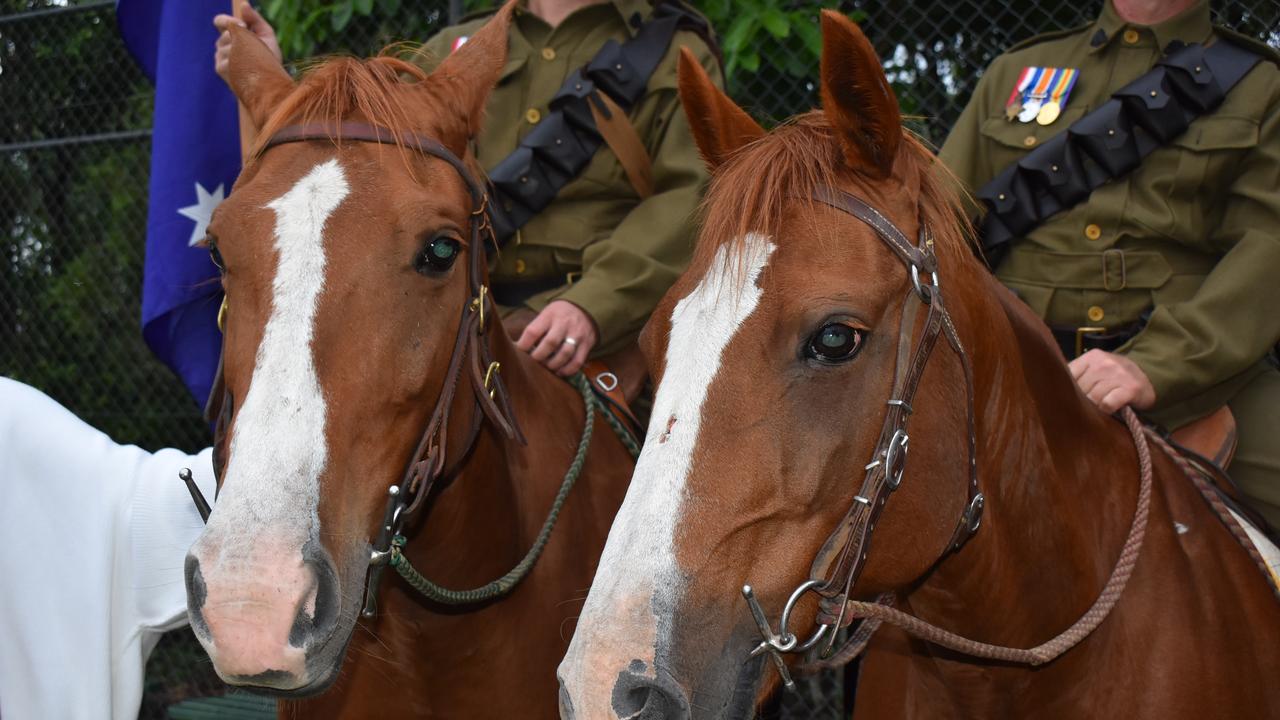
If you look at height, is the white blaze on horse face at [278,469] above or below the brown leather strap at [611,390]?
above

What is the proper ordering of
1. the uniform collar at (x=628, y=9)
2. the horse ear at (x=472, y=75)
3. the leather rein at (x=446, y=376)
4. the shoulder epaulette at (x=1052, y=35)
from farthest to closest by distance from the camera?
the uniform collar at (x=628, y=9)
the shoulder epaulette at (x=1052, y=35)
the horse ear at (x=472, y=75)
the leather rein at (x=446, y=376)

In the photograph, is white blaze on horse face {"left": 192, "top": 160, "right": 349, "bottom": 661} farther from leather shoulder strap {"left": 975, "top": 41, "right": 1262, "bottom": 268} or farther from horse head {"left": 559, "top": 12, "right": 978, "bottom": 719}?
leather shoulder strap {"left": 975, "top": 41, "right": 1262, "bottom": 268}

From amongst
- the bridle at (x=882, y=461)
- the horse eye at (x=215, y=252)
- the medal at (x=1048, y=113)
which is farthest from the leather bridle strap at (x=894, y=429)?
the medal at (x=1048, y=113)

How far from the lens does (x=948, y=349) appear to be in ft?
5.81

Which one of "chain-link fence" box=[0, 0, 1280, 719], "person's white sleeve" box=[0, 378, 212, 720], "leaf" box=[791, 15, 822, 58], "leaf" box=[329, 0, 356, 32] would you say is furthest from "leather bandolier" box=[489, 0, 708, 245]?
"chain-link fence" box=[0, 0, 1280, 719]

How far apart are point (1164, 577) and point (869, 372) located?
0.90 m

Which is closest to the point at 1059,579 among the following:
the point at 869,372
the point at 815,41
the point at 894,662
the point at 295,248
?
the point at 894,662

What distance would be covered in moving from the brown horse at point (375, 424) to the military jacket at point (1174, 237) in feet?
4.06

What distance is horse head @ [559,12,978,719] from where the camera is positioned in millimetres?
1481

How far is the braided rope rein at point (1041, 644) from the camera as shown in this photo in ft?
5.78

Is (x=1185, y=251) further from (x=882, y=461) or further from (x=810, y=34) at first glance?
(x=810, y=34)

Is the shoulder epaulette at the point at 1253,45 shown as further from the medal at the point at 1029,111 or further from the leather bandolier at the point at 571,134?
the leather bandolier at the point at 571,134

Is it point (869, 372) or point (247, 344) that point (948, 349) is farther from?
point (247, 344)

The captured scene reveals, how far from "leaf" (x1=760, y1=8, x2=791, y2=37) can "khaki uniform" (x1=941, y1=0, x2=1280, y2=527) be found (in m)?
1.55
